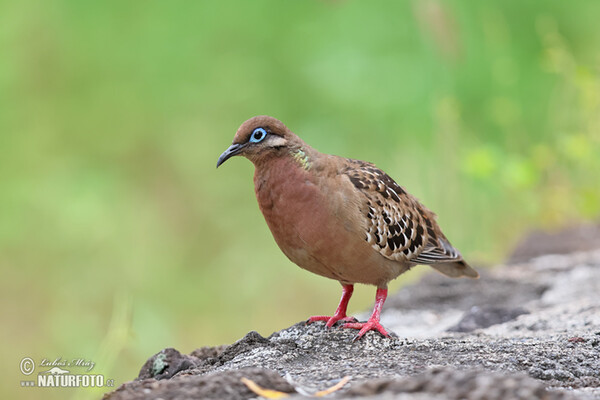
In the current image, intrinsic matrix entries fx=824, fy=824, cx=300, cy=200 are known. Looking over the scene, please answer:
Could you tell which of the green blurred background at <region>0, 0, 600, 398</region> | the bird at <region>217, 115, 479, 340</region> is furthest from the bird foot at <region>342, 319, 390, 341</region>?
the green blurred background at <region>0, 0, 600, 398</region>

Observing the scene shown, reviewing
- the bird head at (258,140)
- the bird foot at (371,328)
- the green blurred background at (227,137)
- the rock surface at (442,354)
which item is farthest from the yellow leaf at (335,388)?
the green blurred background at (227,137)

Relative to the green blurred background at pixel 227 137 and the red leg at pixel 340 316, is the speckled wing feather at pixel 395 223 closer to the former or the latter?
the red leg at pixel 340 316

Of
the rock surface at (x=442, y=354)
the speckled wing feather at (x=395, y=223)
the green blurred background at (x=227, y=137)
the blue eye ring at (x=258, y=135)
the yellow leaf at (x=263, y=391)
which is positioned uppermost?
the green blurred background at (x=227, y=137)

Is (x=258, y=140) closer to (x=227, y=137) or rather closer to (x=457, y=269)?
(x=457, y=269)

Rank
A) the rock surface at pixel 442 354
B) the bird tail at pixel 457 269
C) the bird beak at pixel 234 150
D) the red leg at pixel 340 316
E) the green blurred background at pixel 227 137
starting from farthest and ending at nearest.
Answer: the green blurred background at pixel 227 137 < the bird tail at pixel 457 269 < the red leg at pixel 340 316 < the bird beak at pixel 234 150 < the rock surface at pixel 442 354

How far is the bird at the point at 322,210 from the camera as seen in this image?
4098 millimetres

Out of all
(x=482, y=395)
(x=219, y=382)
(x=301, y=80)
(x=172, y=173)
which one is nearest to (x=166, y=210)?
Result: (x=172, y=173)

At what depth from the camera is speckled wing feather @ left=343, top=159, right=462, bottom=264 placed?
437cm

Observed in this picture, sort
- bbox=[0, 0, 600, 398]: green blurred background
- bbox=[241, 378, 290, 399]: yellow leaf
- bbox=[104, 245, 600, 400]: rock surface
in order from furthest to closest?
1. bbox=[0, 0, 600, 398]: green blurred background
2. bbox=[241, 378, 290, 399]: yellow leaf
3. bbox=[104, 245, 600, 400]: rock surface

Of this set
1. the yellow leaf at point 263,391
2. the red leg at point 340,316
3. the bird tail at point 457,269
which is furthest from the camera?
the bird tail at point 457,269

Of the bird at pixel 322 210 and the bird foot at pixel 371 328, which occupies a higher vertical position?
the bird at pixel 322 210

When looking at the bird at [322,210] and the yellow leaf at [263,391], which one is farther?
the bird at [322,210]

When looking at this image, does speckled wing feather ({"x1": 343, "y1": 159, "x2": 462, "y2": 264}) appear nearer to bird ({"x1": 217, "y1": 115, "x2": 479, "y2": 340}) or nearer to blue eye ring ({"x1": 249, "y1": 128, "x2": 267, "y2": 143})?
bird ({"x1": 217, "y1": 115, "x2": 479, "y2": 340})

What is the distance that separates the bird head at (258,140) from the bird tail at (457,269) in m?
1.56
